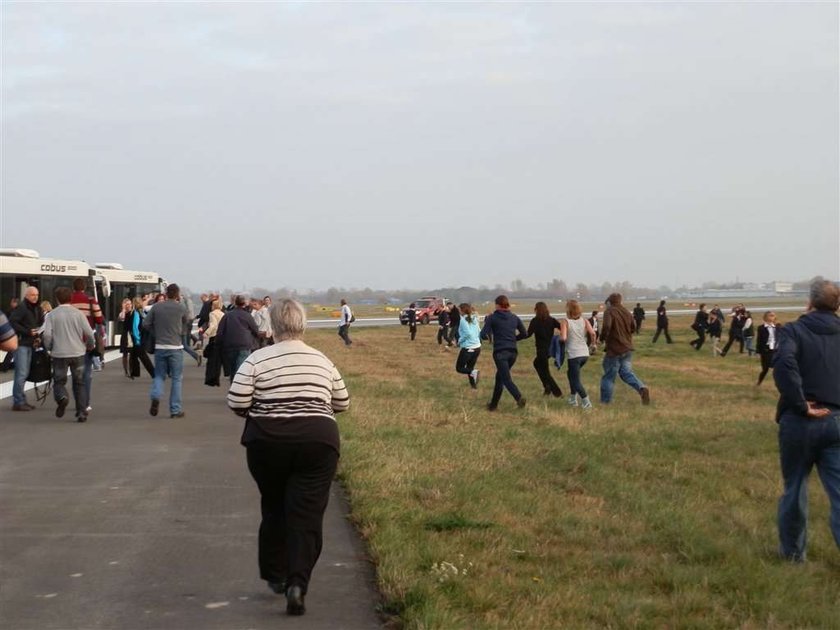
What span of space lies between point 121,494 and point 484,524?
311 centimetres

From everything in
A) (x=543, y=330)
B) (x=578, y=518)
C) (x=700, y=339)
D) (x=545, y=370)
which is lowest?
(x=700, y=339)

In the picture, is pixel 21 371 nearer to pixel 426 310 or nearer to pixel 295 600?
pixel 295 600

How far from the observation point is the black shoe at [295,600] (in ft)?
17.4

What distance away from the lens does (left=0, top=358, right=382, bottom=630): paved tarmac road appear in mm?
5355

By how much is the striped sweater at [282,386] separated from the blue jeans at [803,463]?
3.04 metres

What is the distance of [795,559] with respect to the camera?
6852mm

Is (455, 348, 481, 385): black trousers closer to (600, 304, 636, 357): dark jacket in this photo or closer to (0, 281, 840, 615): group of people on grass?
(600, 304, 636, 357): dark jacket

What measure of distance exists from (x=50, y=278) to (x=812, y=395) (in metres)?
24.0

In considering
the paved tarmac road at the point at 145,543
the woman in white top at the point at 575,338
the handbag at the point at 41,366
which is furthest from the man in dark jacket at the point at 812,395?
the handbag at the point at 41,366

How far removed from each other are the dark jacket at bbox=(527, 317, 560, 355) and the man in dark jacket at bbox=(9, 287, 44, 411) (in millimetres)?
7508

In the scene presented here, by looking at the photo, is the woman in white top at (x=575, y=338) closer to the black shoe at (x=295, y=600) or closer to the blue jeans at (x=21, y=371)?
the blue jeans at (x=21, y=371)

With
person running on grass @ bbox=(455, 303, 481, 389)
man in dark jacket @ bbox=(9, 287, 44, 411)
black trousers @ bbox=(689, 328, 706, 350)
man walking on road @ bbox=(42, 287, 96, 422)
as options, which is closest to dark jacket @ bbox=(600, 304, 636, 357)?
person running on grass @ bbox=(455, 303, 481, 389)

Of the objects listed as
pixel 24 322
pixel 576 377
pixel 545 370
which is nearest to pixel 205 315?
pixel 24 322

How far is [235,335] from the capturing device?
14.4m
